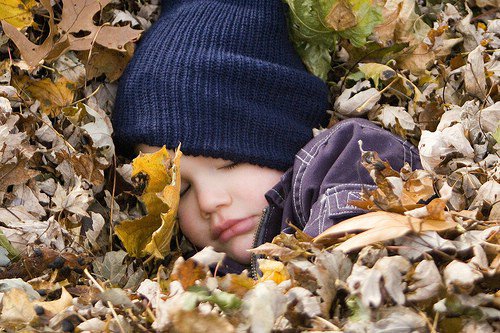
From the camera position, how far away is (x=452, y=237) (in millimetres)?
1342

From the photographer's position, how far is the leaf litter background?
118cm

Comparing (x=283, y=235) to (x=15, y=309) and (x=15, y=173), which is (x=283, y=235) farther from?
(x=15, y=173)

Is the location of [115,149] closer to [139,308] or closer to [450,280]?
[139,308]

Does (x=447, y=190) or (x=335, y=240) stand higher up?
(x=447, y=190)

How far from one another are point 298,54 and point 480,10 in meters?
0.79

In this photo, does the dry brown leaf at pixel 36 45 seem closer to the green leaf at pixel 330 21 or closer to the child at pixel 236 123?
the child at pixel 236 123

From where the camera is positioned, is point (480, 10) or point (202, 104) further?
point (480, 10)

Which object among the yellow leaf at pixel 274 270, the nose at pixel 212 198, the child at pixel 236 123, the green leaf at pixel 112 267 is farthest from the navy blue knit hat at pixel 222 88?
the yellow leaf at pixel 274 270

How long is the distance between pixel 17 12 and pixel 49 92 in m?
0.27

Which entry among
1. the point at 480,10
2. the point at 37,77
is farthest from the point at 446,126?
the point at 37,77

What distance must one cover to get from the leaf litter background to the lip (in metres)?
0.15

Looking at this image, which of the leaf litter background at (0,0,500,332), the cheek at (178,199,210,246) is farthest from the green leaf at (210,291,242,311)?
the cheek at (178,199,210,246)

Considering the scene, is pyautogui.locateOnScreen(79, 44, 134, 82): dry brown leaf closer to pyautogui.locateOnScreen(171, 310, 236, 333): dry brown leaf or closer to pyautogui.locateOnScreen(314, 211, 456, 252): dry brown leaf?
pyautogui.locateOnScreen(314, 211, 456, 252): dry brown leaf

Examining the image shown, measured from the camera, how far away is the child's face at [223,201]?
2.18 meters
